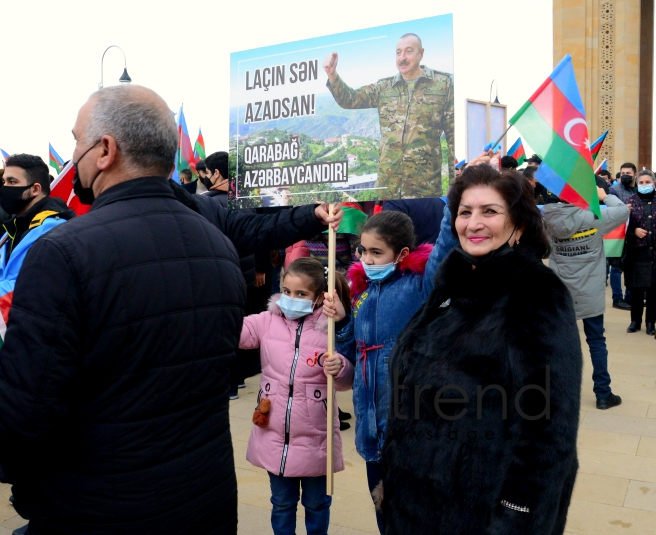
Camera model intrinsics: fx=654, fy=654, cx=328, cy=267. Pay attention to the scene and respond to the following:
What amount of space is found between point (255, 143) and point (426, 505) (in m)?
1.77

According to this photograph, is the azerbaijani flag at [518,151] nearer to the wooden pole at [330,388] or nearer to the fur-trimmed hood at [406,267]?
the fur-trimmed hood at [406,267]

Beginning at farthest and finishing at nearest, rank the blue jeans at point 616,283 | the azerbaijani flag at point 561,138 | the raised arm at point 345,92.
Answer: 1. the blue jeans at point 616,283
2. the azerbaijani flag at point 561,138
3. the raised arm at point 345,92

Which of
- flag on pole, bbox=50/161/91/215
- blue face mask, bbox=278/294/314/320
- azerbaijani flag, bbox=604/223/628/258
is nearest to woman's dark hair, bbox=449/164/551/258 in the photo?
blue face mask, bbox=278/294/314/320

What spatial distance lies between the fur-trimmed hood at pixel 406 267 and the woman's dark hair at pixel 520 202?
80cm

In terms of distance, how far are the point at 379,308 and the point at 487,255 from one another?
0.98 metres

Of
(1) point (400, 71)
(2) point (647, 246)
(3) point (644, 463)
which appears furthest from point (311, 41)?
(2) point (647, 246)

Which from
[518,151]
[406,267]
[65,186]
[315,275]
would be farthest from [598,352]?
[518,151]

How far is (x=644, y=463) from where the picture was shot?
15.7 ft

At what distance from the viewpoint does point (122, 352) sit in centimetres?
170

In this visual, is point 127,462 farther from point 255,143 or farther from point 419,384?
point 255,143

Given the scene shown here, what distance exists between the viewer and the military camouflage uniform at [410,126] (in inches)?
105

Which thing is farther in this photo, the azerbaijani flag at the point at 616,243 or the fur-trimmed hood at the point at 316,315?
the azerbaijani flag at the point at 616,243

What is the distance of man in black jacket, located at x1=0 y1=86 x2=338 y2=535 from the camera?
1.61m

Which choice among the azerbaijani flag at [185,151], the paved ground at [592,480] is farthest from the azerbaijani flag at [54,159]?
the paved ground at [592,480]
